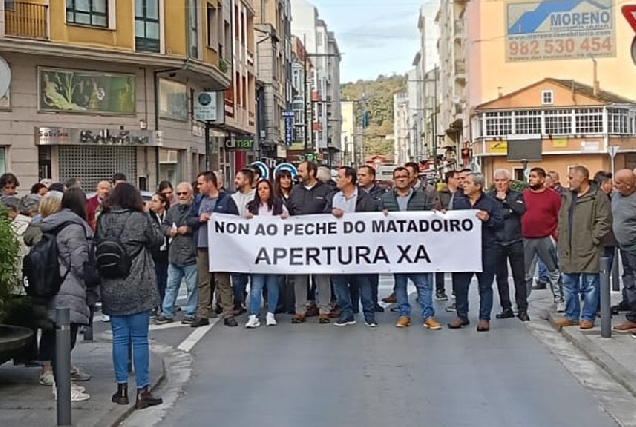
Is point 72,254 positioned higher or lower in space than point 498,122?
lower

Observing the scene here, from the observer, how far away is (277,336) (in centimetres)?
1242

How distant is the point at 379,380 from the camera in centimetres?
952

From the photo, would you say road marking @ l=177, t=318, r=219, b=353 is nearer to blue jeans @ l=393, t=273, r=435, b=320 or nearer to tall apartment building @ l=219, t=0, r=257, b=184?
blue jeans @ l=393, t=273, r=435, b=320

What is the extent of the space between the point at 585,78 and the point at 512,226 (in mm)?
57878

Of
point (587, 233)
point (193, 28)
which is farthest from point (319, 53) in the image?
point (587, 233)

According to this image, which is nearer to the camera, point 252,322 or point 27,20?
point 252,322

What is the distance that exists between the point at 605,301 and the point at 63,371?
21.6ft

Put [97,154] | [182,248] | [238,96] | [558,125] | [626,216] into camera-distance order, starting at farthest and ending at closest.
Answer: [558,125] < [238,96] < [97,154] < [182,248] < [626,216]

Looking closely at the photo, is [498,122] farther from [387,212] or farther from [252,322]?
[252,322]

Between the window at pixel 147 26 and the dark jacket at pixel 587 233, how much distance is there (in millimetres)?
22826

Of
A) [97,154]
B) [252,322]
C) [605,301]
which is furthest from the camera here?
[97,154]

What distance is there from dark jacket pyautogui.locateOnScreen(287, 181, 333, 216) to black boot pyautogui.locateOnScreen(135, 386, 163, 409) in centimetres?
519

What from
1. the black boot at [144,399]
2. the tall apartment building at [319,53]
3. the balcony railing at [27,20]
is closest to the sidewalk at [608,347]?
the black boot at [144,399]

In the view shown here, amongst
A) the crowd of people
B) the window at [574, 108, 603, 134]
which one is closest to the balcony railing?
the crowd of people
